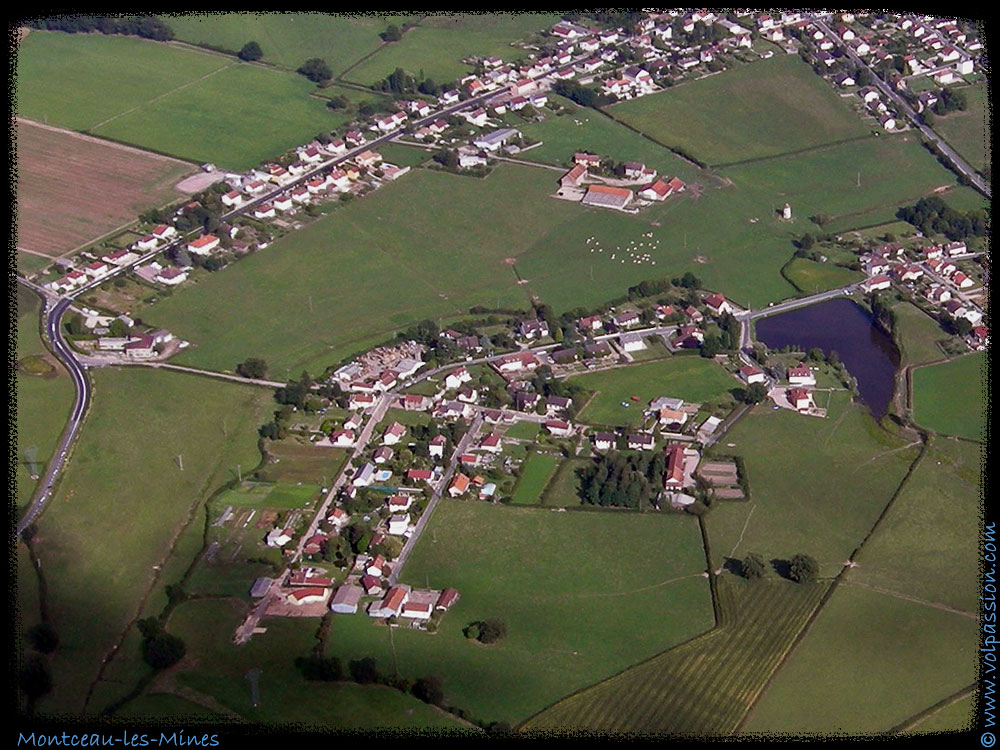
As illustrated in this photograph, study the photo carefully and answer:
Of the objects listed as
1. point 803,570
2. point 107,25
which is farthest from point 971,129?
point 107,25

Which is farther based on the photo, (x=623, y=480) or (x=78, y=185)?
(x=78, y=185)

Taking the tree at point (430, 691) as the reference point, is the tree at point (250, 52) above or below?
below

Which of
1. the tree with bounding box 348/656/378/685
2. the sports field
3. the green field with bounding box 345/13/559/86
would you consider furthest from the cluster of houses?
the sports field

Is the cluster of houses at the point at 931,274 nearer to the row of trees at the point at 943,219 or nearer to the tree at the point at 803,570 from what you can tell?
the row of trees at the point at 943,219

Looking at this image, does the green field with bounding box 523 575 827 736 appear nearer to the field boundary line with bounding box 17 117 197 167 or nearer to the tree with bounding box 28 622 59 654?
the tree with bounding box 28 622 59 654

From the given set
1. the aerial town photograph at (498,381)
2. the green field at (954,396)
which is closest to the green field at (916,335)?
the aerial town photograph at (498,381)

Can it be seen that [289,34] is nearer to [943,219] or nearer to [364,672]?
[943,219]
